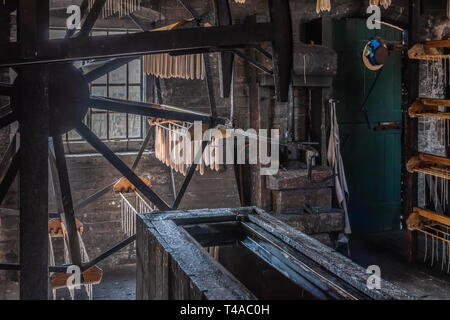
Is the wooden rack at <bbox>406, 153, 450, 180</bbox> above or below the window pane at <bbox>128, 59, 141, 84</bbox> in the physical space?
below

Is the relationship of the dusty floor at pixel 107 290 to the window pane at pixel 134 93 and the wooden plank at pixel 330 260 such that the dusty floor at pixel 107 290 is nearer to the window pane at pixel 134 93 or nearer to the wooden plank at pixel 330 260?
the window pane at pixel 134 93

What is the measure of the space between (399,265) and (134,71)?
489 cm

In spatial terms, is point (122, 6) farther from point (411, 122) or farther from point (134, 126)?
point (411, 122)

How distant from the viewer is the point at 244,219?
201 inches

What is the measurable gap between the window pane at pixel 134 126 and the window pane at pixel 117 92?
1.09 ft

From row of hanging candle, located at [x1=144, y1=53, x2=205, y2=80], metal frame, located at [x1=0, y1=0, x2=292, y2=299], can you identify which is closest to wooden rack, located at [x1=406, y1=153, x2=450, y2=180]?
row of hanging candle, located at [x1=144, y1=53, x2=205, y2=80]

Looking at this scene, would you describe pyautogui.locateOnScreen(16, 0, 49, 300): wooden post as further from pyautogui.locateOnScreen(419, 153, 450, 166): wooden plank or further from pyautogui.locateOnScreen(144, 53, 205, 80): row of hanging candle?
pyautogui.locateOnScreen(419, 153, 450, 166): wooden plank

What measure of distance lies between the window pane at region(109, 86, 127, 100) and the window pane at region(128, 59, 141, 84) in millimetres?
173

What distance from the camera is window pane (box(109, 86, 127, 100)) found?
27.1 feet

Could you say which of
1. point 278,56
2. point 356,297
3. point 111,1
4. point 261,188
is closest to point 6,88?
point 278,56

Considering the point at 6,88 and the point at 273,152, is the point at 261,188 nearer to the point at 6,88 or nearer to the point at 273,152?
the point at 273,152

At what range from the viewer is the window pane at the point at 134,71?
8328mm
